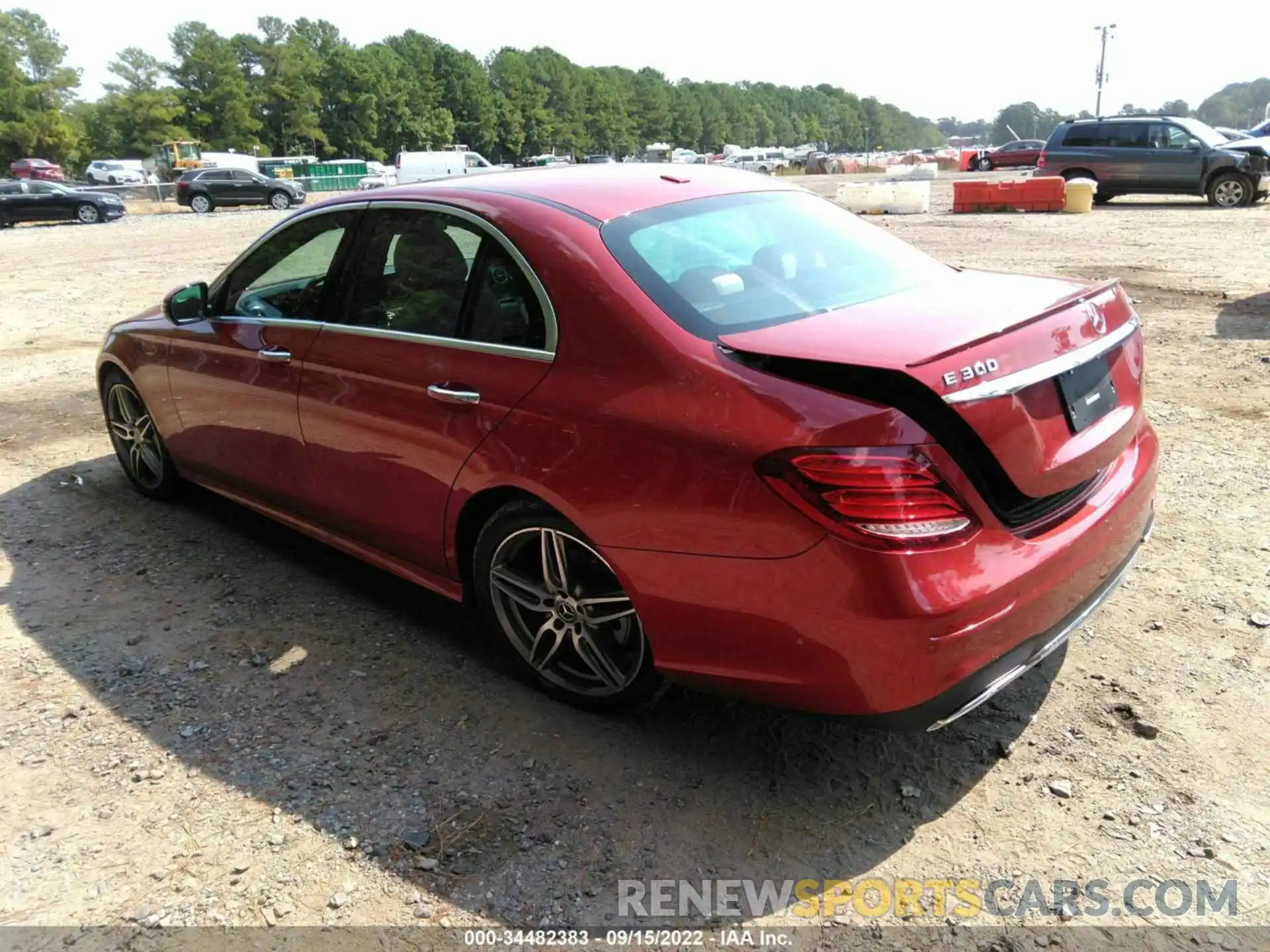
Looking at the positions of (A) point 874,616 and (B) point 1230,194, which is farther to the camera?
(B) point 1230,194

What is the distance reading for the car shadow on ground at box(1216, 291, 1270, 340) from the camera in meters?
8.34

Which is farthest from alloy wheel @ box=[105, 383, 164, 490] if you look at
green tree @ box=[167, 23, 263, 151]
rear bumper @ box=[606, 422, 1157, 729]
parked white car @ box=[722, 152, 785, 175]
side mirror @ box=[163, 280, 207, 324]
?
green tree @ box=[167, 23, 263, 151]

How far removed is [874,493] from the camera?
7.81 feet

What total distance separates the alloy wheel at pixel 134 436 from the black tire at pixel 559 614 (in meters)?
2.82

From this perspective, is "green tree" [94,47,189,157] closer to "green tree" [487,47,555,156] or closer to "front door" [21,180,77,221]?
"green tree" [487,47,555,156]

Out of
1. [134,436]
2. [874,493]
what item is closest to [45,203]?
[134,436]

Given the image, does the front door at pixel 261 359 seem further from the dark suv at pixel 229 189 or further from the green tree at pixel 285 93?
the green tree at pixel 285 93

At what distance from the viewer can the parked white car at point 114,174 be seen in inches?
2264

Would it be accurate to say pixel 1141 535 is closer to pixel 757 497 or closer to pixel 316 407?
pixel 757 497

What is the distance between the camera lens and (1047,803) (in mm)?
2791

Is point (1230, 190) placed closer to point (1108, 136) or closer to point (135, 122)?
point (1108, 136)

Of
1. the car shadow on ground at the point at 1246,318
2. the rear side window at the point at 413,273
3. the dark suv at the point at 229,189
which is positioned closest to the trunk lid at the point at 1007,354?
Answer: the rear side window at the point at 413,273

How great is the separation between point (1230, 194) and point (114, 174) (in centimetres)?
5932

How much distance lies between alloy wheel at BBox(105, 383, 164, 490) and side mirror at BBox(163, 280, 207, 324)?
0.77 m
